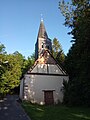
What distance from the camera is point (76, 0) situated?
75.2 ft

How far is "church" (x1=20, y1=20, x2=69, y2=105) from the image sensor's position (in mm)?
29859

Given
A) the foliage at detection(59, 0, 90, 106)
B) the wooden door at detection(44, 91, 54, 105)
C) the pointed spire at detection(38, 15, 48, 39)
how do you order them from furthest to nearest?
the pointed spire at detection(38, 15, 48, 39) → the wooden door at detection(44, 91, 54, 105) → the foliage at detection(59, 0, 90, 106)

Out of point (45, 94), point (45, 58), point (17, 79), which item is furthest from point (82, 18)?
point (17, 79)

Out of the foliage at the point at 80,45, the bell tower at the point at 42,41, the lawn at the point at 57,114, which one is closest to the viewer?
the lawn at the point at 57,114

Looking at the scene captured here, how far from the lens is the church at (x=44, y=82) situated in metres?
29.9

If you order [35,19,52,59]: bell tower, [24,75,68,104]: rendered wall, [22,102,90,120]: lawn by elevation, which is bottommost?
[22,102,90,120]: lawn

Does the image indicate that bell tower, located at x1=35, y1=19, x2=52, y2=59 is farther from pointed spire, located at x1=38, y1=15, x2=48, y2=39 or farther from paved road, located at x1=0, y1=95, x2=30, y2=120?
paved road, located at x1=0, y1=95, x2=30, y2=120

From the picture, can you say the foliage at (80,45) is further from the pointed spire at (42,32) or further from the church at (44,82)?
the pointed spire at (42,32)

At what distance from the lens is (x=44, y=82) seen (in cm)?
3048

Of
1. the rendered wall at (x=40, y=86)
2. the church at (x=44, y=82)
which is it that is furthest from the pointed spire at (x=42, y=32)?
the rendered wall at (x=40, y=86)

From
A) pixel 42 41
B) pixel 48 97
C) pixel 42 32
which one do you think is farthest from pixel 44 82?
pixel 42 32

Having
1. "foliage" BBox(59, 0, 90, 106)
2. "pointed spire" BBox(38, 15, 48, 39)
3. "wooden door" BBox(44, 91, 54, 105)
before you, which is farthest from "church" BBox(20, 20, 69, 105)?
"pointed spire" BBox(38, 15, 48, 39)

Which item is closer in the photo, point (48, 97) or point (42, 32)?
point (48, 97)

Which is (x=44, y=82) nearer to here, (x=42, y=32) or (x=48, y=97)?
(x=48, y=97)
